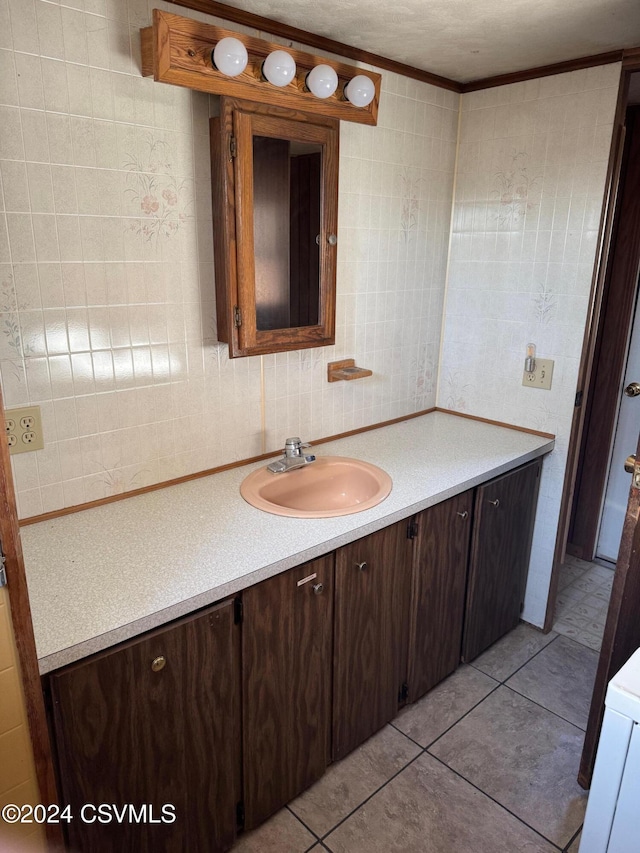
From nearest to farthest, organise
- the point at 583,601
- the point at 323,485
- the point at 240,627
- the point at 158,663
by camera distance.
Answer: the point at 158,663, the point at 240,627, the point at 323,485, the point at 583,601

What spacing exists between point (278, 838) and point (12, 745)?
0.92 metres

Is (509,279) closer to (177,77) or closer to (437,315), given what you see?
(437,315)

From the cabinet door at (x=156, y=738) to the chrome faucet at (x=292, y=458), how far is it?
0.58 meters

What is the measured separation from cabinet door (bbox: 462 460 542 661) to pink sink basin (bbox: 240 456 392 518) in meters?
0.37

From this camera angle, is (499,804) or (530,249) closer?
(499,804)

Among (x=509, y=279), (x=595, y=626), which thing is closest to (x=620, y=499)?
(x=595, y=626)

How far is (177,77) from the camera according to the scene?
1.37m

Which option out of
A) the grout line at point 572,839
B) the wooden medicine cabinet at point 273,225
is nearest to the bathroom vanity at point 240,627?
the wooden medicine cabinet at point 273,225

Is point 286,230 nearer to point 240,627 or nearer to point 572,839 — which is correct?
point 240,627

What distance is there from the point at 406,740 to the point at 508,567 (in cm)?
72

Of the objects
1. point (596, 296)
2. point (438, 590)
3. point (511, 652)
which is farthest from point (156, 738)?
point (596, 296)

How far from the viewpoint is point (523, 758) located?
1.81m

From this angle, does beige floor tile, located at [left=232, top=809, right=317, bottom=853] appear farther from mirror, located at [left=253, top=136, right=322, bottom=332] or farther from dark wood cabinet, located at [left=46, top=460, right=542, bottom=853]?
mirror, located at [left=253, top=136, right=322, bottom=332]

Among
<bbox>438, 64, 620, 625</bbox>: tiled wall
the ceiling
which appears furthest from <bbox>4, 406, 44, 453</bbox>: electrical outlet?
<bbox>438, 64, 620, 625</bbox>: tiled wall
